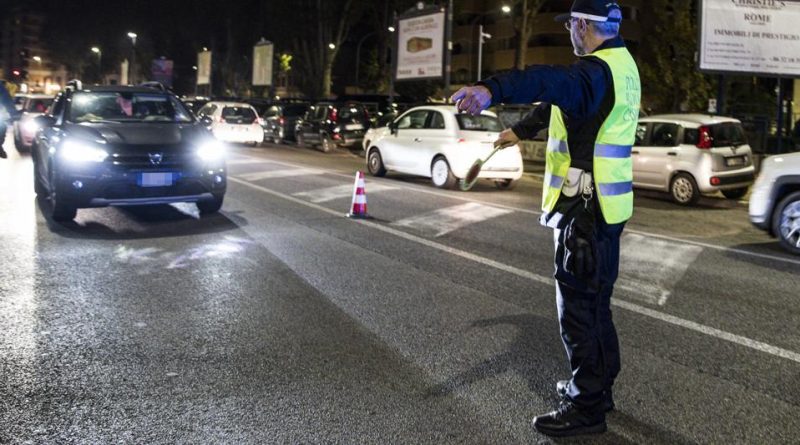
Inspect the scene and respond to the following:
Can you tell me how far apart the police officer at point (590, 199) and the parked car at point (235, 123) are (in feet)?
79.1

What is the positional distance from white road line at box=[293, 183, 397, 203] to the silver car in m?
4.76

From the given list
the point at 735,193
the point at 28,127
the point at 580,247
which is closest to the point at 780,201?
the point at 735,193

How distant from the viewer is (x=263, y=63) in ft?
169

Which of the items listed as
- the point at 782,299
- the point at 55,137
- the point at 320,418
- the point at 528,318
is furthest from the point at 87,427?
the point at 55,137

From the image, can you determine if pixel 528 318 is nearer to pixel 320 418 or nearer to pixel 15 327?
pixel 320 418

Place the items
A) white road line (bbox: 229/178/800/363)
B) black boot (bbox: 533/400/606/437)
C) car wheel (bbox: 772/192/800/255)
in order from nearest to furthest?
black boot (bbox: 533/400/606/437) < white road line (bbox: 229/178/800/363) < car wheel (bbox: 772/192/800/255)

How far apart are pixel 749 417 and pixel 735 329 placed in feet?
5.76

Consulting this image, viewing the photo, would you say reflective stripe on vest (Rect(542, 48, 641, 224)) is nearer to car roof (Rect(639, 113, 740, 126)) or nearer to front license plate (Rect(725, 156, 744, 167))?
car roof (Rect(639, 113, 740, 126))

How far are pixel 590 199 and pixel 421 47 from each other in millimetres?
28437

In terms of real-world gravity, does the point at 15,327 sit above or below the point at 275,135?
below

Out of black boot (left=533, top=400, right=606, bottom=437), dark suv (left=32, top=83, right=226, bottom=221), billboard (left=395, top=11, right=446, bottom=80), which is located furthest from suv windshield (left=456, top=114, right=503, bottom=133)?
billboard (left=395, top=11, right=446, bottom=80)

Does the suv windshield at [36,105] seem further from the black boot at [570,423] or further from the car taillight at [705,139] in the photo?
the black boot at [570,423]

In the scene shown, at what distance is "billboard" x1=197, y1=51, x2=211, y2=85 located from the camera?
59.6m

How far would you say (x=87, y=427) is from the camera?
362 centimetres
